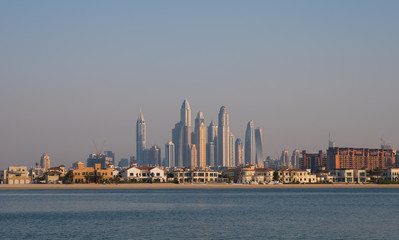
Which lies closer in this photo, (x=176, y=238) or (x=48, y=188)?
(x=176, y=238)

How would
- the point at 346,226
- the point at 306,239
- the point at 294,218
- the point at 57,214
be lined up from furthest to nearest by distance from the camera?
1. the point at 57,214
2. the point at 294,218
3. the point at 346,226
4. the point at 306,239

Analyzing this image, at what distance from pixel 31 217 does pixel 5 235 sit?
20.0 metres

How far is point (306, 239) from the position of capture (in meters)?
52.5

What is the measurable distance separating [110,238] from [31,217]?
25282 millimetres

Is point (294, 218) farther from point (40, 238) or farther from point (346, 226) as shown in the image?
point (40, 238)

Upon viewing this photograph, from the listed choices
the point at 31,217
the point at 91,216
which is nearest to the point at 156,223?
the point at 91,216

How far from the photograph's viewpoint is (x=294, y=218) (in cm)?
7350

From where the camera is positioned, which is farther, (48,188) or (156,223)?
(48,188)

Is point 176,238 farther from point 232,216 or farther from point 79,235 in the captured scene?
point 232,216

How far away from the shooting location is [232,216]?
76875mm

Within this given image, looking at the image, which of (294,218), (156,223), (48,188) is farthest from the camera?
(48,188)

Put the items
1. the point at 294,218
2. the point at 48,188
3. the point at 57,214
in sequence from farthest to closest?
the point at 48,188 < the point at 57,214 < the point at 294,218

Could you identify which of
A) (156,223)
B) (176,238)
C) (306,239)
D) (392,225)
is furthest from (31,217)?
(392,225)

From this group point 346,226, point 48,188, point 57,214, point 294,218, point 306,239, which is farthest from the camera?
point 48,188
